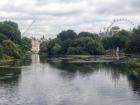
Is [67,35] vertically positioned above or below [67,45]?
above

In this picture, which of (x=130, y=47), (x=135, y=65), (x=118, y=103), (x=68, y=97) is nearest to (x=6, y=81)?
(x=68, y=97)

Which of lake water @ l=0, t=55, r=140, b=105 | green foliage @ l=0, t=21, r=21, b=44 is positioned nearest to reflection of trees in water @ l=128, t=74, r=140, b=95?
lake water @ l=0, t=55, r=140, b=105

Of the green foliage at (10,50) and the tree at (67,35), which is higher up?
the tree at (67,35)

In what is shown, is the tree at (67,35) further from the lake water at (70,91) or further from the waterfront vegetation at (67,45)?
the lake water at (70,91)

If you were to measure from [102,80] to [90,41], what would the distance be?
245 ft

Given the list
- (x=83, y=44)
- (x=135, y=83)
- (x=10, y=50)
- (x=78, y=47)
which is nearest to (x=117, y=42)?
(x=78, y=47)

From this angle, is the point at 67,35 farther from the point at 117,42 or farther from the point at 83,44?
the point at 83,44

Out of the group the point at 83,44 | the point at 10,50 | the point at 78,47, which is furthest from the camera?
the point at 78,47

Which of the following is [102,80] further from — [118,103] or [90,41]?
[90,41]

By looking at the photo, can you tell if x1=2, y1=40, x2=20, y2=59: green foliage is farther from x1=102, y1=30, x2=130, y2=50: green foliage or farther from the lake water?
the lake water

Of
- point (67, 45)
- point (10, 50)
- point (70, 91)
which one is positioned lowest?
point (70, 91)

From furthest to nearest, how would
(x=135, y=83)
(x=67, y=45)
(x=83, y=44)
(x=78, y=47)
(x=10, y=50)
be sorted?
1. (x=67, y=45)
2. (x=78, y=47)
3. (x=83, y=44)
4. (x=10, y=50)
5. (x=135, y=83)

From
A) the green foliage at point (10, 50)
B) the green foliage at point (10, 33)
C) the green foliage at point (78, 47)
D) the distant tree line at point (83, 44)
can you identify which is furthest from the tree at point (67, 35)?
the green foliage at point (10, 50)

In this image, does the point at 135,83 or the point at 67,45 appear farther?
the point at 67,45
